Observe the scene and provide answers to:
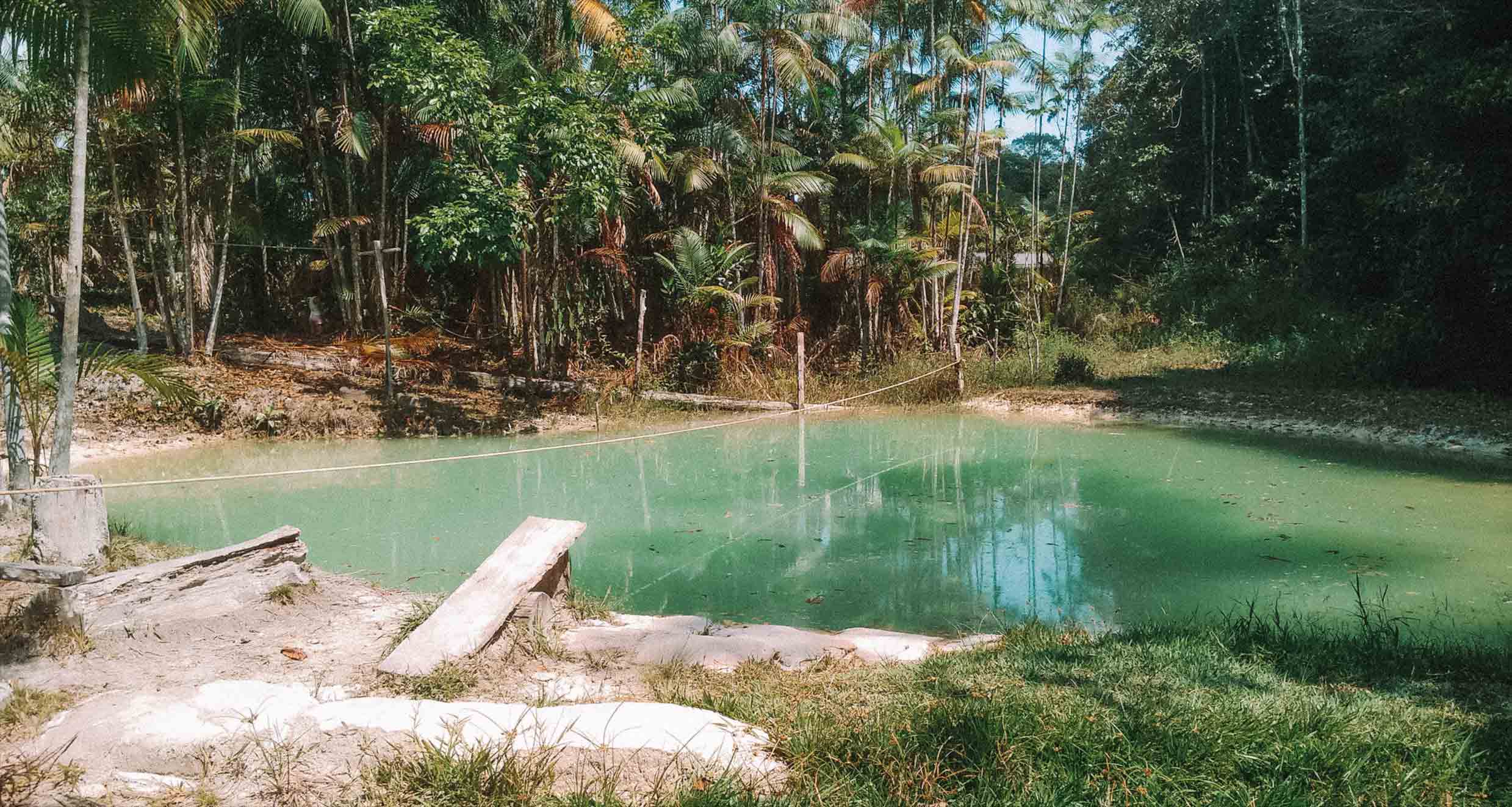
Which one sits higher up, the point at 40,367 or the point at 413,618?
the point at 40,367

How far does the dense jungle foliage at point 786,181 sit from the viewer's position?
39.9 ft

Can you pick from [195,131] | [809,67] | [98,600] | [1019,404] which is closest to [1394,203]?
[1019,404]

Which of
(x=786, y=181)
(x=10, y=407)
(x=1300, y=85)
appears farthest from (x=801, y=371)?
(x=1300, y=85)

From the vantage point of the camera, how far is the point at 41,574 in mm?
3984

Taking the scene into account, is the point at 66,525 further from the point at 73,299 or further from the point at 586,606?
the point at 586,606

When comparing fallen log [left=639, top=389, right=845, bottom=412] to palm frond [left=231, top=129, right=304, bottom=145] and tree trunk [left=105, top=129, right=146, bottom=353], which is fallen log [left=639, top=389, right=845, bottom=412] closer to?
palm frond [left=231, top=129, right=304, bottom=145]

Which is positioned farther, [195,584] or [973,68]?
[973,68]

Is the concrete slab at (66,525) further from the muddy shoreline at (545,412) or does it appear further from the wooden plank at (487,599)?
the muddy shoreline at (545,412)

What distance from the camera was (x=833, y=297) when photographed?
1978 centimetres

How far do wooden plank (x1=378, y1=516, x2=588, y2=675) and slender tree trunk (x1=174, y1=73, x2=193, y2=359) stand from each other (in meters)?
11.5

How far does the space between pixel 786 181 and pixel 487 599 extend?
1373cm

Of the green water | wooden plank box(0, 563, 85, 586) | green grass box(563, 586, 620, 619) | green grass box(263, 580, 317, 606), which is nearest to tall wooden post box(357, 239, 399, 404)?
the green water

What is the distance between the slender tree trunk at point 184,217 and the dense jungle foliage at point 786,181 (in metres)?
0.11

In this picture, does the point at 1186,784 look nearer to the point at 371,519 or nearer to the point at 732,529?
the point at 732,529
